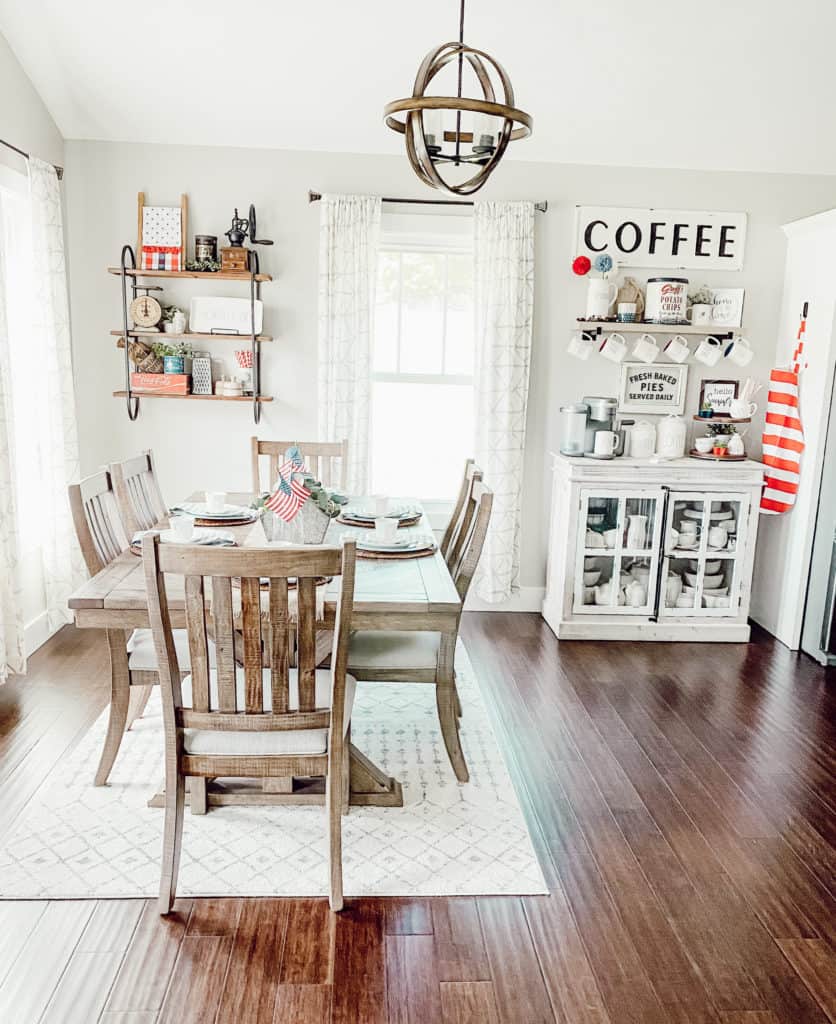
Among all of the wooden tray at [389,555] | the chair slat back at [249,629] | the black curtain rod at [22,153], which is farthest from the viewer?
the black curtain rod at [22,153]

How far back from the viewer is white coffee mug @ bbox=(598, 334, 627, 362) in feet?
14.7

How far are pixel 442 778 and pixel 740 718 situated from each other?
137 centimetres

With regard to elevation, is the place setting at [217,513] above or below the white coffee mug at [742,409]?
below

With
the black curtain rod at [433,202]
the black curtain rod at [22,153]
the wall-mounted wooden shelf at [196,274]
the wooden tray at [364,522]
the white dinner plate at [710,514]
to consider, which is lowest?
the white dinner plate at [710,514]

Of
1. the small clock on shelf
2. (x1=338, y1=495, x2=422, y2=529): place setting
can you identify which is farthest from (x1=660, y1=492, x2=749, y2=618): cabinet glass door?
the small clock on shelf

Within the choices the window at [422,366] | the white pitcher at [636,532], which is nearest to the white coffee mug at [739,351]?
the white pitcher at [636,532]

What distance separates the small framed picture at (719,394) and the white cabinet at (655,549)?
417mm

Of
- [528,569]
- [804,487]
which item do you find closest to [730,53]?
[804,487]

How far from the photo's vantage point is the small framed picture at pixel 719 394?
4602mm

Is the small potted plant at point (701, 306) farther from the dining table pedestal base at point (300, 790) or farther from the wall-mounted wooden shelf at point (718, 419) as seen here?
the dining table pedestal base at point (300, 790)

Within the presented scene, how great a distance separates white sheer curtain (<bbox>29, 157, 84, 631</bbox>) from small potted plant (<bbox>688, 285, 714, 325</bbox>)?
10.5ft

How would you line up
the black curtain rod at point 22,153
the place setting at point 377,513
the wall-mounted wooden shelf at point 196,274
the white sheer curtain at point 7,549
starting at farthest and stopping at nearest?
the wall-mounted wooden shelf at point 196,274 → the black curtain rod at point 22,153 → the white sheer curtain at point 7,549 → the place setting at point 377,513

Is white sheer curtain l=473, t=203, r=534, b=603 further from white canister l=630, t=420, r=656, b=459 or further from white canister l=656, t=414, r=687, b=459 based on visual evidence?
white canister l=656, t=414, r=687, b=459

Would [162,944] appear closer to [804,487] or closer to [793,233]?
[804,487]
